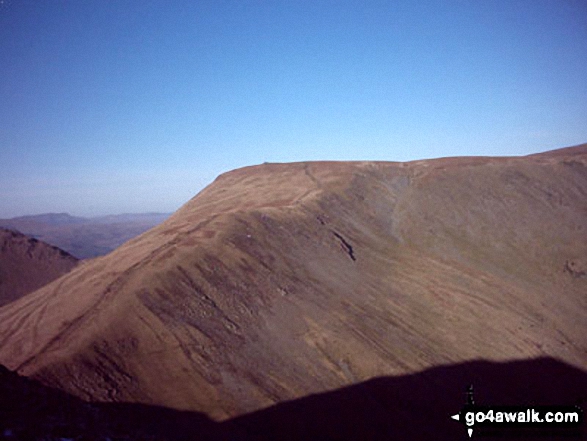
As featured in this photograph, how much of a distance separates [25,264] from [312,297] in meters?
31.8

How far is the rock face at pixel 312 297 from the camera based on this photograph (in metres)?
10.1

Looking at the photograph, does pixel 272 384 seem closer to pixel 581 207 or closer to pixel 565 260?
pixel 565 260

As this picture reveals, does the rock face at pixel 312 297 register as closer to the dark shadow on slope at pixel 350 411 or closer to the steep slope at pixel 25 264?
the dark shadow on slope at pixel 350 411

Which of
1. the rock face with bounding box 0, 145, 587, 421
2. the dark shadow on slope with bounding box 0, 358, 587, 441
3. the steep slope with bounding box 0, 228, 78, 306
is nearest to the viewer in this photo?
A: the dark shadow on slope with bounding box 0, 358, 587, 441

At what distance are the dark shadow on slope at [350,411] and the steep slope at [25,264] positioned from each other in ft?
94.9

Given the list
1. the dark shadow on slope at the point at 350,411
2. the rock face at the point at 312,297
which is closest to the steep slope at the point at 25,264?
the rock face at the point at 312,297

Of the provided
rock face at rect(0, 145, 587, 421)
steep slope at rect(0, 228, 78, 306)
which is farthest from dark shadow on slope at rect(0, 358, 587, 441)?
steep slope at rect(0, 228, 78, 306)

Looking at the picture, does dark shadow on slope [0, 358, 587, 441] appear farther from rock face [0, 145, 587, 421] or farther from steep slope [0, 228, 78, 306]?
steep slope [0, 228, 78, 306]

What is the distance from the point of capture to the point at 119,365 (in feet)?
31.8

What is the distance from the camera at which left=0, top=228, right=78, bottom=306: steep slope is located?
1208 inches

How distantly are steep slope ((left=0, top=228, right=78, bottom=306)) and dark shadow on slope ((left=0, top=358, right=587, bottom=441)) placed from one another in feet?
94.9

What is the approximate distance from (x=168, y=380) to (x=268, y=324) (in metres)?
4.25

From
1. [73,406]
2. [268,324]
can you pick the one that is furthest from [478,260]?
[73,406]

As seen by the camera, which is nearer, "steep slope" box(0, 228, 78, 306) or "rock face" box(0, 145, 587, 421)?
"rock face" box(0, 145, 587, 421)
